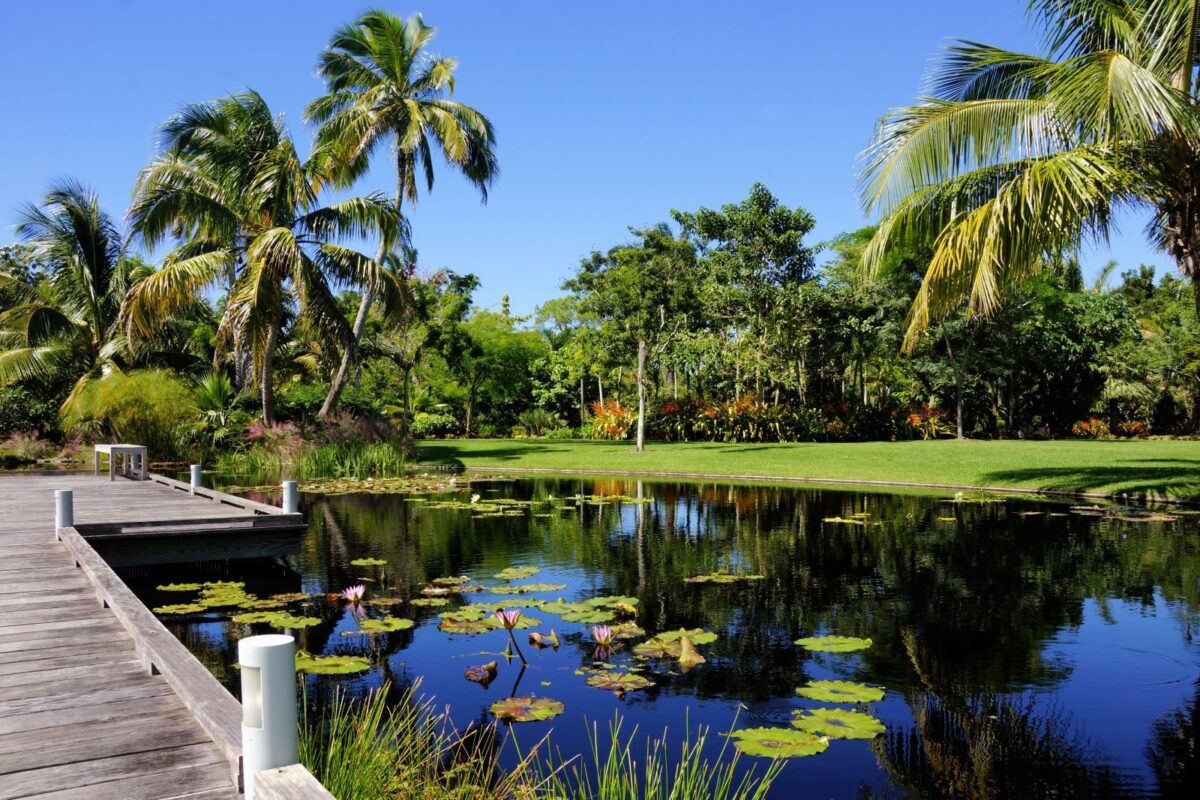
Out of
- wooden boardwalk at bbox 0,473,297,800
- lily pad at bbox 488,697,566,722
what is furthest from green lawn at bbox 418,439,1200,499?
wooden boardwalk at bbox 0,473,297,800

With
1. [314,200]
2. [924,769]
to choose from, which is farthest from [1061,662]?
[314,200]

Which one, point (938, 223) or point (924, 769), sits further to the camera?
point (938, 223)

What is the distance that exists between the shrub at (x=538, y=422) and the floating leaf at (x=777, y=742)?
34957 mm

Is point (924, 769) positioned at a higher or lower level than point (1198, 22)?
lower

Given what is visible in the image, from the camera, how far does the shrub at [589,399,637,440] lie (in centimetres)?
3250

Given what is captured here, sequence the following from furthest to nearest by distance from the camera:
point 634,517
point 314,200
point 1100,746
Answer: point 314,200
point 634,517
point 1100,746

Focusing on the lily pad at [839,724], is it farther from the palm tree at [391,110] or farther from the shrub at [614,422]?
the shrub at [614,422]

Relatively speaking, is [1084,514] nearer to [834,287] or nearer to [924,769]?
[924,769]

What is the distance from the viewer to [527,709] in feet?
15.4

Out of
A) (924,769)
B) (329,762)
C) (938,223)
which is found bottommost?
(924,769)

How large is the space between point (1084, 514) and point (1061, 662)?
26.9 ft

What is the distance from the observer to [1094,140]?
39.5ft

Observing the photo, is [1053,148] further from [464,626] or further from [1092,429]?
[1092,429]

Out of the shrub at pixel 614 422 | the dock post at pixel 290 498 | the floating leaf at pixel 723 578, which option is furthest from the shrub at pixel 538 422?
the floating leaf at pixel 723 578
